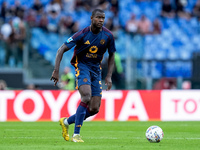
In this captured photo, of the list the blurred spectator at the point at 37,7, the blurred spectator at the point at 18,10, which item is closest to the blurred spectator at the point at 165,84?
the blurred spectator at the point at 37,7

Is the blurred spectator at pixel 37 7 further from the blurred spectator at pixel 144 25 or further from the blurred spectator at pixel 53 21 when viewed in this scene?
the blurred spectator at pixel 144 25

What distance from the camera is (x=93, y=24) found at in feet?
25.8

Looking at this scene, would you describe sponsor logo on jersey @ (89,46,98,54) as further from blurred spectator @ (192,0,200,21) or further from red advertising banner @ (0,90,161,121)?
blurred spectator @ (192,0,200,21)

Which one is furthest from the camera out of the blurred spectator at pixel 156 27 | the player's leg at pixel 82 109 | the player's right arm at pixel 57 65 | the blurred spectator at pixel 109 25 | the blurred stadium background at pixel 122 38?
the blurred spectator at pixel 156 27

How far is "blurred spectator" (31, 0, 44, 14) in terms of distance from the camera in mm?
20891

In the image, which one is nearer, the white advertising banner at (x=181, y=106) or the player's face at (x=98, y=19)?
the player's face at (x=98, y=19)

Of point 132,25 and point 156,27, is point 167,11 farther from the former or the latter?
point 132,25

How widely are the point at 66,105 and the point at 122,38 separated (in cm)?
487

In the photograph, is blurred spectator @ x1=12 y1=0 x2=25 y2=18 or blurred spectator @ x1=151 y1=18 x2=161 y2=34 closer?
blurred spectator @ x1=12 y1=0 x2=25 y2=18

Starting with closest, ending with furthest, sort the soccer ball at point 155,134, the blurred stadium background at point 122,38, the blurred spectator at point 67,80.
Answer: the soccer ball at point 155,134 → the blurred spectator at point 67,80 → the blurred stadium background at point 122,38

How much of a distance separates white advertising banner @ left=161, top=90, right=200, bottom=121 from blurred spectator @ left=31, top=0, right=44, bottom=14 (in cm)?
777

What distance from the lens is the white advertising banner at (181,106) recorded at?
15328 mm

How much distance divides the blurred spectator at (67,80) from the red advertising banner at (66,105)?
1.80 m

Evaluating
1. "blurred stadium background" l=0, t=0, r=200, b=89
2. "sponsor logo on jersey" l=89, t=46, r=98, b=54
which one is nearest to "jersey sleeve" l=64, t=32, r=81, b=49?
"sponsor logo on jersey" l=89, t=46, r=98, b=54
